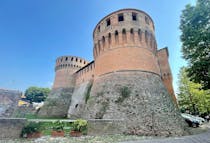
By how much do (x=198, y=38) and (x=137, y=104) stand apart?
6.94m

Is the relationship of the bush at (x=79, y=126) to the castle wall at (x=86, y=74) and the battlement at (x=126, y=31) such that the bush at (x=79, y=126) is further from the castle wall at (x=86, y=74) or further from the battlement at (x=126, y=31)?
the castle wall at (x=86, y=74)

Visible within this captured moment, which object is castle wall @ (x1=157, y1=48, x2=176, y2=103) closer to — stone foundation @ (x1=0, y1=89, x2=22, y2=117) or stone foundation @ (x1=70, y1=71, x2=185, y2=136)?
stone foundation @ (x1=70, y1=71, x2=185, y2=136)

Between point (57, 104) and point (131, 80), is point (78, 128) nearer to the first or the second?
point (131, 80)

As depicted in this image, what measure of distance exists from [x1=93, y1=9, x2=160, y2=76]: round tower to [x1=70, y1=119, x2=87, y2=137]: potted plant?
6196 millimetres

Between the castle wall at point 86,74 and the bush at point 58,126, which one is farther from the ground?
the castle wall at point 86,74

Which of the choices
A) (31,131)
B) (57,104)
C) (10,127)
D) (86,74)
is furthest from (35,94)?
A: (31,131)

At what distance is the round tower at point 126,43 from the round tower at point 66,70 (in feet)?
44.6

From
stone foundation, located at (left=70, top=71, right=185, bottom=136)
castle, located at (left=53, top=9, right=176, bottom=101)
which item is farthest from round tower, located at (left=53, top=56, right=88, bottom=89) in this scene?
stone foundation, located at (left=70, top=71, right=185, bottom=136)

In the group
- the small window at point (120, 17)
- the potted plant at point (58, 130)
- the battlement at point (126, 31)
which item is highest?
the small window at point (120, 17)

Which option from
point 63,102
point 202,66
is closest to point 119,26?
point 202,66

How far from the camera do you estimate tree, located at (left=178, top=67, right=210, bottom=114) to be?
20141 mm

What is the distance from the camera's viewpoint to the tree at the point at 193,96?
20.1m

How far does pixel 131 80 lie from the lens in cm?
1206

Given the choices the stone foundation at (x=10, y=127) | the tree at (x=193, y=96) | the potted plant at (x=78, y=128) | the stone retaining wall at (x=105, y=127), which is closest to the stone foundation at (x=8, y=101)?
the stone foundation at (x=10, y=127)
